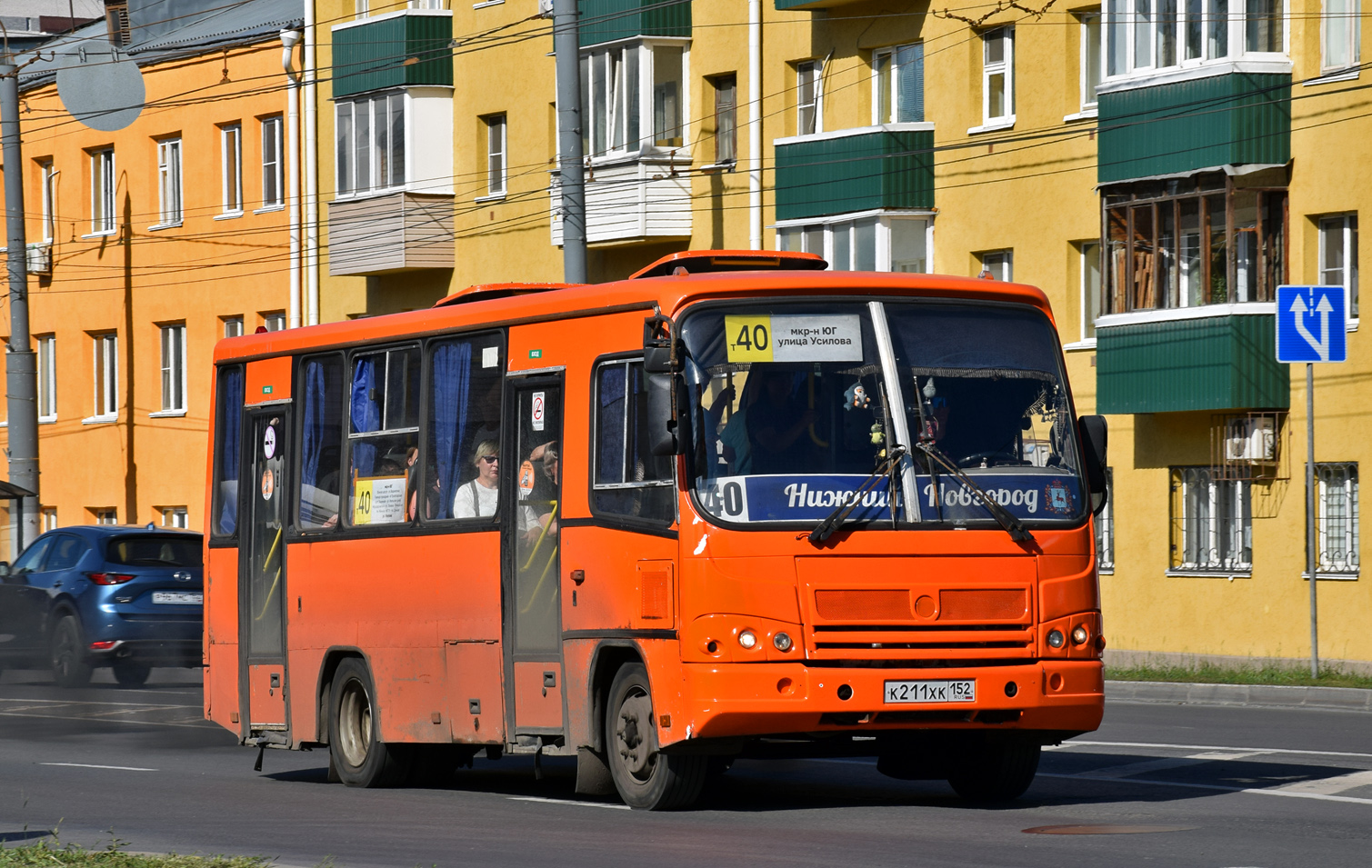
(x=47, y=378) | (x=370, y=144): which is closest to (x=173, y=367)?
(x=47, y=378)

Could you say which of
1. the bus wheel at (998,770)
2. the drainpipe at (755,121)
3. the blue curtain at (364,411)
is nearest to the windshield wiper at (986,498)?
the bus wheel at (998,770)

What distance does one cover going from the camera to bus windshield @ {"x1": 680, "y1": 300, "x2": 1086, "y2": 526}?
12242 mm

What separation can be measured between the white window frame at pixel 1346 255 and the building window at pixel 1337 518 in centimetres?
177

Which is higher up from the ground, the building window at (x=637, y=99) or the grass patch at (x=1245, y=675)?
the building window at (x=637, y=99)

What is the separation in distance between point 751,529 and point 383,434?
3.74 m

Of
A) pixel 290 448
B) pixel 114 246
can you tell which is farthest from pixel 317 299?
pixel 290 448

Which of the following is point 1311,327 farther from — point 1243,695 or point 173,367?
point 173,367

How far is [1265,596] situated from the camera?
29.2m

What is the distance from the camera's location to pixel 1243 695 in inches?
872

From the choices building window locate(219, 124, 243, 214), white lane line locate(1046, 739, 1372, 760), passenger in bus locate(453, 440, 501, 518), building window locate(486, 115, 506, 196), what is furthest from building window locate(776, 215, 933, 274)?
passenger in bus locate(453, 440, 501, 518)

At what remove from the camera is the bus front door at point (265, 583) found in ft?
53.1

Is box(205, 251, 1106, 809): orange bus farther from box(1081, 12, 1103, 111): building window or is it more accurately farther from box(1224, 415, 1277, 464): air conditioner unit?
box(1081, 12, 1103, 111): building window

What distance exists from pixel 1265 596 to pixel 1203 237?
4.33 meters

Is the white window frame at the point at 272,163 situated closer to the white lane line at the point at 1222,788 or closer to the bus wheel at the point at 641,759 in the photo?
the white lane line at the point at 1222,788
